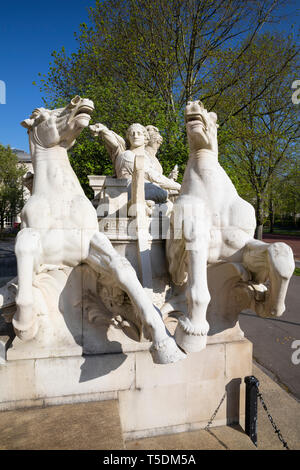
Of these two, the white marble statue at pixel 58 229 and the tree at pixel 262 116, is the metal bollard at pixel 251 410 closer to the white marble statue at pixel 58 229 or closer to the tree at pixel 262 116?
the white marble statue at pixel 58 229

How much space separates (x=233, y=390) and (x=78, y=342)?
1508mm

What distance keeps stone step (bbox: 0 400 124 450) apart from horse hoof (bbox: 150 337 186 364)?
551 mm

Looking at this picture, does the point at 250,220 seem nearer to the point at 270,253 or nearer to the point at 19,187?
the point at 270,253

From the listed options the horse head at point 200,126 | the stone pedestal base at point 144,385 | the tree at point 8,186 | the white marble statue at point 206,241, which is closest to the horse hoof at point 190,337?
the white marble statue at point 206,241

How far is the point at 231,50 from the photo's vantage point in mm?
12219

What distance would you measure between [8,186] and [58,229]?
29592mm

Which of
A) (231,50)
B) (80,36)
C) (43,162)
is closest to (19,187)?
(80,36)

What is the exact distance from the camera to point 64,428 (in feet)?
6.81

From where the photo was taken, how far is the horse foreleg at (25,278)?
2.12 meters

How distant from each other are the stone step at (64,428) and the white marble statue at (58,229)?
60cm

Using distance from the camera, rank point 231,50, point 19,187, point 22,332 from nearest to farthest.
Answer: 1. point 22,332
2. point 231,50
3. point 19,187

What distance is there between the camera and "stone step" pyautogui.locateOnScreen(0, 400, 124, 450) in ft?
6.24

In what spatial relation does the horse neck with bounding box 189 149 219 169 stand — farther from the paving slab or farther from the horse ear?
the paving slab

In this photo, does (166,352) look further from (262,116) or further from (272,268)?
(262,116)
